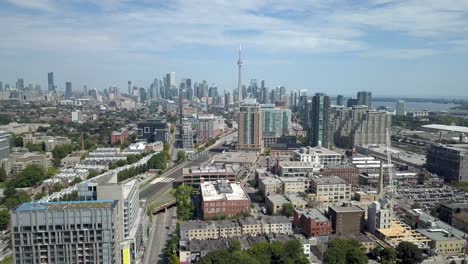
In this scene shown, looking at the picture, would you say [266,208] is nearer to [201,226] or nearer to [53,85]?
[201,226]

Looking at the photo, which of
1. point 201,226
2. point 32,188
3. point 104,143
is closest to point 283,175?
point 201,226

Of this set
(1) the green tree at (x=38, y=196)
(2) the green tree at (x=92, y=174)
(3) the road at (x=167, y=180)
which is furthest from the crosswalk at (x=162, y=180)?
(1) the green tree at (x=38, y=196)

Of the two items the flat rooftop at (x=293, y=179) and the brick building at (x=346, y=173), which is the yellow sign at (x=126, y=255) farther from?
the brick building at (x=346, y=173)

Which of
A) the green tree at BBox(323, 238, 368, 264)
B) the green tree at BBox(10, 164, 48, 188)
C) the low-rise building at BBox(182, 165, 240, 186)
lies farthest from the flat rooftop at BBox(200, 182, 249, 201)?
the green tree at BBox(10, 164, 48, 188)

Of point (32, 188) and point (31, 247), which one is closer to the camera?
point (31, 247)

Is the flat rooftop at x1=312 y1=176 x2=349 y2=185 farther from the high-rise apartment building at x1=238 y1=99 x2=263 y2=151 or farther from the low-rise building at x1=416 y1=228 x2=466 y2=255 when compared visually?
the high-rise apartment building at x1=238 y1=99 x2=263 y2=151

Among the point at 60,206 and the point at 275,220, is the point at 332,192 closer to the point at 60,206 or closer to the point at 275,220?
the point at 275,220

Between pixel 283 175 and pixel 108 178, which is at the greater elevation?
pixel 108 178
